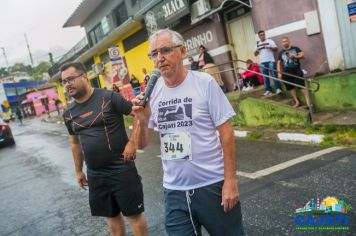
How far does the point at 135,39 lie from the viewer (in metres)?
22.2

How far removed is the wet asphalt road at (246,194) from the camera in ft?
14.9

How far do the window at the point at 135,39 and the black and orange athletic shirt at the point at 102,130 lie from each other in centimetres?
1716

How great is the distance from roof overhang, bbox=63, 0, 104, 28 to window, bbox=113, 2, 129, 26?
1915 mm

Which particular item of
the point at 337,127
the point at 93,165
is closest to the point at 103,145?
the point at 93,165

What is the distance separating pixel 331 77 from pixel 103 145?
6.81m

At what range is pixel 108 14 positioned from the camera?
2602 centimetres

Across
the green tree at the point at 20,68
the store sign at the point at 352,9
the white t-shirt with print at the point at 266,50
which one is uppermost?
the green tree at the point at 20,68

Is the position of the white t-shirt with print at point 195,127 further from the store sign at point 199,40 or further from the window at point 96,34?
the window at point 96,34

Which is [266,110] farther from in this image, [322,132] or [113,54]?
[113,54]

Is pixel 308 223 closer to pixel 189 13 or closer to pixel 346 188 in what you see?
pixel 346 188

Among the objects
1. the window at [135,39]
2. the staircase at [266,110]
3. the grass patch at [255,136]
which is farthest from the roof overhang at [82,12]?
the grass patch at [255,136]

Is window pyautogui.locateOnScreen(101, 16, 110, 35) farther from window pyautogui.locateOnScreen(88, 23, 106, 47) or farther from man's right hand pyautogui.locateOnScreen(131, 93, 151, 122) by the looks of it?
man's right hand pyautogui.locateOnScreen(131, 93, 151, 122)

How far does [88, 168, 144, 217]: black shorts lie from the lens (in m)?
3.71

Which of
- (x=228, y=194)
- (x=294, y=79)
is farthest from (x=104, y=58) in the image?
(x=228, y=194)
